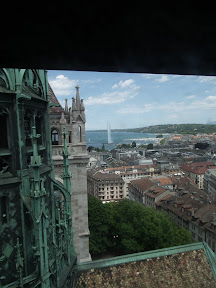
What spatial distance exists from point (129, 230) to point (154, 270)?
17.8 meters

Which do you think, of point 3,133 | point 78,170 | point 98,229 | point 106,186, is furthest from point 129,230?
point 106,186

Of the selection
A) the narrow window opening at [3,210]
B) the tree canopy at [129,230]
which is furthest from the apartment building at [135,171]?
the narrow window opening at [3,210]

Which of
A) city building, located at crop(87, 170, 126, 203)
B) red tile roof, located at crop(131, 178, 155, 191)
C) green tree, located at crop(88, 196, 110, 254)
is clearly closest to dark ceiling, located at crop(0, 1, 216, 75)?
green tree, located at crop(88, 196, 110, 254)

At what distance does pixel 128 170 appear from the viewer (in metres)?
107

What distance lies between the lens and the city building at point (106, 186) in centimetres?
8125

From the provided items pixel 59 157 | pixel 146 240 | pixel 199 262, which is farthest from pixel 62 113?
pixel 146 240

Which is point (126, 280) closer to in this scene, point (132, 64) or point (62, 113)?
point (62, 113)

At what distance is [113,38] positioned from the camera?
76.8 inches

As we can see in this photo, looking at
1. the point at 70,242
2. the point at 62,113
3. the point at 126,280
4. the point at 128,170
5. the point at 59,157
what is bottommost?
the point at 128,170

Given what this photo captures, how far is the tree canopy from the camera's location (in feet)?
104

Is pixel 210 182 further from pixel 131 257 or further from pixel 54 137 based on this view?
pixel 54 137

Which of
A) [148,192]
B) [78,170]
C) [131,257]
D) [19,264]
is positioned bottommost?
[148,192]

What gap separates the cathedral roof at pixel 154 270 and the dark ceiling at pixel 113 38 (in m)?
14.3

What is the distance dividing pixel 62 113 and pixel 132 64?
16635 millimetres
